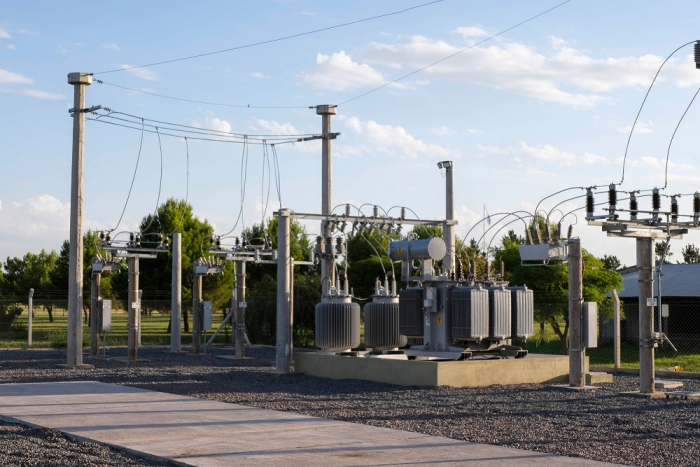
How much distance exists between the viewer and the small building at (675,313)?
3438 centimetres

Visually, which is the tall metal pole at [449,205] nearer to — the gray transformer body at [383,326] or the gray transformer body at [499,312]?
the gray transformer body at [383,326]

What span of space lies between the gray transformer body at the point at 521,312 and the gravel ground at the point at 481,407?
5.43ft

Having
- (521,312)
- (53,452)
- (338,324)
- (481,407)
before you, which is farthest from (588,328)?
(53,452)

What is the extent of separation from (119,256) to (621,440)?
677 inches

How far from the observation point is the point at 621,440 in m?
10.6

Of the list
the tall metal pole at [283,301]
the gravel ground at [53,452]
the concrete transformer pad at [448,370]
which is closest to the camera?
the gravel ground at [53,452]

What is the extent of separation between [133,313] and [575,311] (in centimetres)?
1200

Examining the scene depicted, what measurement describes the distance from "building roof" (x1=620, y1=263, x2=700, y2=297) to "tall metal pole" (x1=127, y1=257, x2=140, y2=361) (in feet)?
59.3

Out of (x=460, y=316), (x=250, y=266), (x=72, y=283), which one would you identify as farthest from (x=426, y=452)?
(x=250, y=266)

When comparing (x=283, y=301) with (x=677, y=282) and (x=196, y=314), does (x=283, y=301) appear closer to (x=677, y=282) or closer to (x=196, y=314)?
(x=196, y=314)

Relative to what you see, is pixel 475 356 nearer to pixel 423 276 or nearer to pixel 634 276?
pixel 423 276

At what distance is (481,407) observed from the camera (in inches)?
539

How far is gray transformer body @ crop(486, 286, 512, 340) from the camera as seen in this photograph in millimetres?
17875

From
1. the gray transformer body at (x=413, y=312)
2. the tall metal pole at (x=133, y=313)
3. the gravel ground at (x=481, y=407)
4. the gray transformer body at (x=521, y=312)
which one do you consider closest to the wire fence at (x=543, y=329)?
the tall metal pole at (x=133, y=313)
